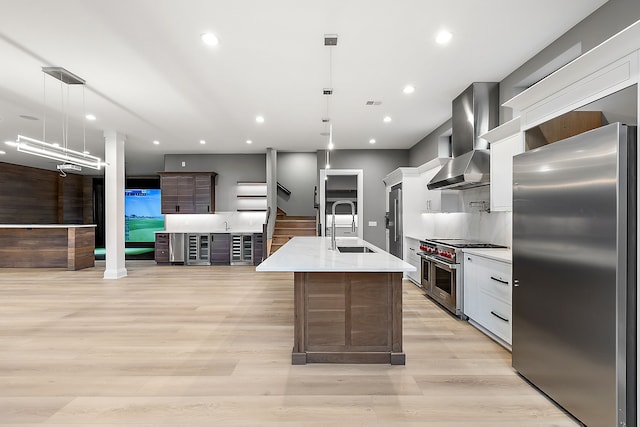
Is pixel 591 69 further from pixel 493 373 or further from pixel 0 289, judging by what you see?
pixel 0 289

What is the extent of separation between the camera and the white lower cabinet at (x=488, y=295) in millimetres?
2957

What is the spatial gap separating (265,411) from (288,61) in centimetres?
318

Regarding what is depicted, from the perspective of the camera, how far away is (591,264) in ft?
5.85

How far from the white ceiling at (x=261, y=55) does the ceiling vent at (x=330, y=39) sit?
5cm

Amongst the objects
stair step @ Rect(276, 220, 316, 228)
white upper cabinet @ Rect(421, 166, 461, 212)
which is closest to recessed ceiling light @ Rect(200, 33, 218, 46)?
white upper cabinet @ Rect(421, 166, 461, 212)

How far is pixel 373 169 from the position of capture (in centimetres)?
808

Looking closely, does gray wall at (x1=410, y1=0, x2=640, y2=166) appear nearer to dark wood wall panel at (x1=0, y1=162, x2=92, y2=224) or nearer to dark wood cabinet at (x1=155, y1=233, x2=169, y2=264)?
dark wood cabinet at (x1=155, y1=233, x2=169, y2=264)

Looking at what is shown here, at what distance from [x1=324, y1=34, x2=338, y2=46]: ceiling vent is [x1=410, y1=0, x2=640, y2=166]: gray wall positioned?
6.69ft

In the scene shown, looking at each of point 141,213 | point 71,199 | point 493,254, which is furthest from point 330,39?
point 71,199

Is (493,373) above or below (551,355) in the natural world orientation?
below

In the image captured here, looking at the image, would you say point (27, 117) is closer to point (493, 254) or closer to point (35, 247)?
point (35, 247)

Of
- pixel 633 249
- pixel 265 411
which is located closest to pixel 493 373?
pixel 633 249

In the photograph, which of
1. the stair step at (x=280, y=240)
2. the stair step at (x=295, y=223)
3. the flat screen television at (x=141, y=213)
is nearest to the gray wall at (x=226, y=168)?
the stair step at (x=295, y=223)

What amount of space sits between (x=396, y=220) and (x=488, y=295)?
333cm
